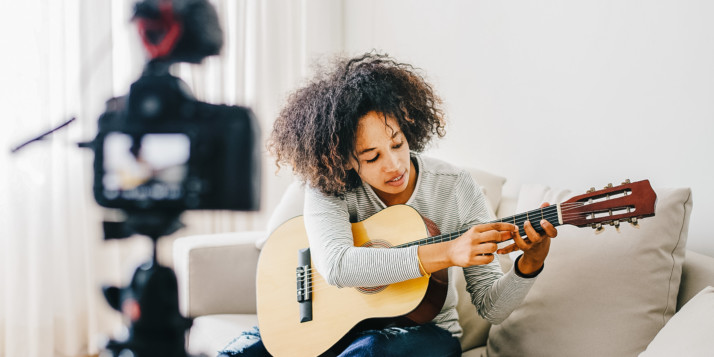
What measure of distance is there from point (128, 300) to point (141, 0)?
0.14m

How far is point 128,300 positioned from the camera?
0.27 metres

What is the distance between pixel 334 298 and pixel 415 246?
0.86 feet

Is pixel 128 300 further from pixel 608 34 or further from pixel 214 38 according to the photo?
pixel 608 34

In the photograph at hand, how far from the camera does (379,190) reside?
125cm

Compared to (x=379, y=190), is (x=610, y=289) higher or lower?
lower

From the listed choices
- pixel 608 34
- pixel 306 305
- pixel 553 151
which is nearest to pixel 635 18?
pixel 608 34

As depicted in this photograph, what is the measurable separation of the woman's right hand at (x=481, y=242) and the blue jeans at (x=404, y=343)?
232 mm

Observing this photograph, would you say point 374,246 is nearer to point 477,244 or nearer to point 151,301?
point 477,244

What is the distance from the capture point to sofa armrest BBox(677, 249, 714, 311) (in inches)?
42.7

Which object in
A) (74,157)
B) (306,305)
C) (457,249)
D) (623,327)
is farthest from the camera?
(74,157)

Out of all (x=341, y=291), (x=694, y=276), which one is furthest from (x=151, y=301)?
(x=694, y=276)

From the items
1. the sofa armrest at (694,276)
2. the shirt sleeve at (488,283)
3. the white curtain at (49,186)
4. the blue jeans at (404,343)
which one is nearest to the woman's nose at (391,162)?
the shirt sleeve at (488,283)

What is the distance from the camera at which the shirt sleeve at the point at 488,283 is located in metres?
1.06

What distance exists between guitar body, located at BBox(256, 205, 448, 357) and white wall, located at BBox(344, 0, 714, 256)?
694 millimetres
